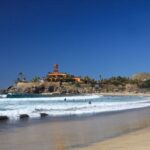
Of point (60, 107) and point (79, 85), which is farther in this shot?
point (79, 85)

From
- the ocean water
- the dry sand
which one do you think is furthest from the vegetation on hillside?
the dry sand

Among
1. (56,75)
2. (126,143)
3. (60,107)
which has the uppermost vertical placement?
(56,75)

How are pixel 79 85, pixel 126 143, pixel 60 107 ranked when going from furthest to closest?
pixel 79 85
pixel 60 107
pixel 126 143

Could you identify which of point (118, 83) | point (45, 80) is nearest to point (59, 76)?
point (45, 80)

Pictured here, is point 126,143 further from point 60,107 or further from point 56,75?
point 56,75

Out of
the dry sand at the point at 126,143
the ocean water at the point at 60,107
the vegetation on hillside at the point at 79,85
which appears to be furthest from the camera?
the vegetation on hillside at the point at 79,85

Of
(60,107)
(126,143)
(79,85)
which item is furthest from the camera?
(79,85)

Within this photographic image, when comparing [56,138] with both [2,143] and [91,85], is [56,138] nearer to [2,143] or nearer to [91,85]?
[2,143]

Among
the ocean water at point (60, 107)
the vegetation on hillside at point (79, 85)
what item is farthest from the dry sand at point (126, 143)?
the vegetation on hillside at point (79, 85)

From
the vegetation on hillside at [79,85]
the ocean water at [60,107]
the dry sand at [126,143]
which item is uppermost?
the vegetation on hillside at [79,85]

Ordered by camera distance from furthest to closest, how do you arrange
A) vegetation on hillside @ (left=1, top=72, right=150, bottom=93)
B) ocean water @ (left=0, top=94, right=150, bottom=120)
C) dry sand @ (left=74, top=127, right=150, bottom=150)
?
vegetation on hillside @ (left=1, top=72, right=150, bottom=93) < ocean water @ (left=0, top=94, right=150, bottom=120) < dry sand @ (left=74, top=127, right=150, bottom=150)

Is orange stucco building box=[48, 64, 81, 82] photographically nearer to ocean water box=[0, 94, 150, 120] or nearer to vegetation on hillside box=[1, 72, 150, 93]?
vegetation on hillside box=[1, 72, 150, 93]

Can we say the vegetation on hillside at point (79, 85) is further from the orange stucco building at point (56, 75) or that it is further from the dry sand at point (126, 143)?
the dry sand at point (126, 143)

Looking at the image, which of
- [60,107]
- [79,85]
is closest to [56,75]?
[79,85]
